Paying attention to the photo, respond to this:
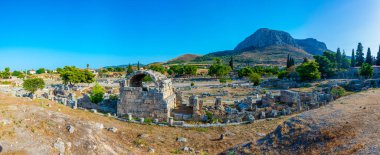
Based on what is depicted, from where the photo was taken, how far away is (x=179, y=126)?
20828mm

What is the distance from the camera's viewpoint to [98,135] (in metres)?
16.2

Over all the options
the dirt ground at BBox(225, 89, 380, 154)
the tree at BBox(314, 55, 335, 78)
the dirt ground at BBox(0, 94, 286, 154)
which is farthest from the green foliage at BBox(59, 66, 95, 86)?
the tree at BBox(314, 55, 335, 78)

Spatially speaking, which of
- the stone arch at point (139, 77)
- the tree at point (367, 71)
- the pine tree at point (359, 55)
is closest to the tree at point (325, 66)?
the tree at point (367, 71)

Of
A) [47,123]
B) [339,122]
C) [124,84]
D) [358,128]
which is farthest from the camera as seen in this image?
[124,84]

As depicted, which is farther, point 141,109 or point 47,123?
point 141,109

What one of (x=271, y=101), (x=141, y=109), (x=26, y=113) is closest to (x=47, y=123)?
(x=26, y=113)

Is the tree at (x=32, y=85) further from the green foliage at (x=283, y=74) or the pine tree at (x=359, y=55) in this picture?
the pine tree at (x=359, y=55)

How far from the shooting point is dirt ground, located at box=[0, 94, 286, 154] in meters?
13.6

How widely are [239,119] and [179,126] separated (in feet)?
17.1

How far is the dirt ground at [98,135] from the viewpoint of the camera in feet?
44.6

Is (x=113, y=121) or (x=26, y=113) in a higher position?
(x=26, y=113)

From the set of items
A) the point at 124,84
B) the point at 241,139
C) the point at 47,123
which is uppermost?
the point at 124,84

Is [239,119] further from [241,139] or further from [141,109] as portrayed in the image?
[141,109]

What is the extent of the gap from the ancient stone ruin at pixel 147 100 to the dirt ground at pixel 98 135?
8.44 feet
